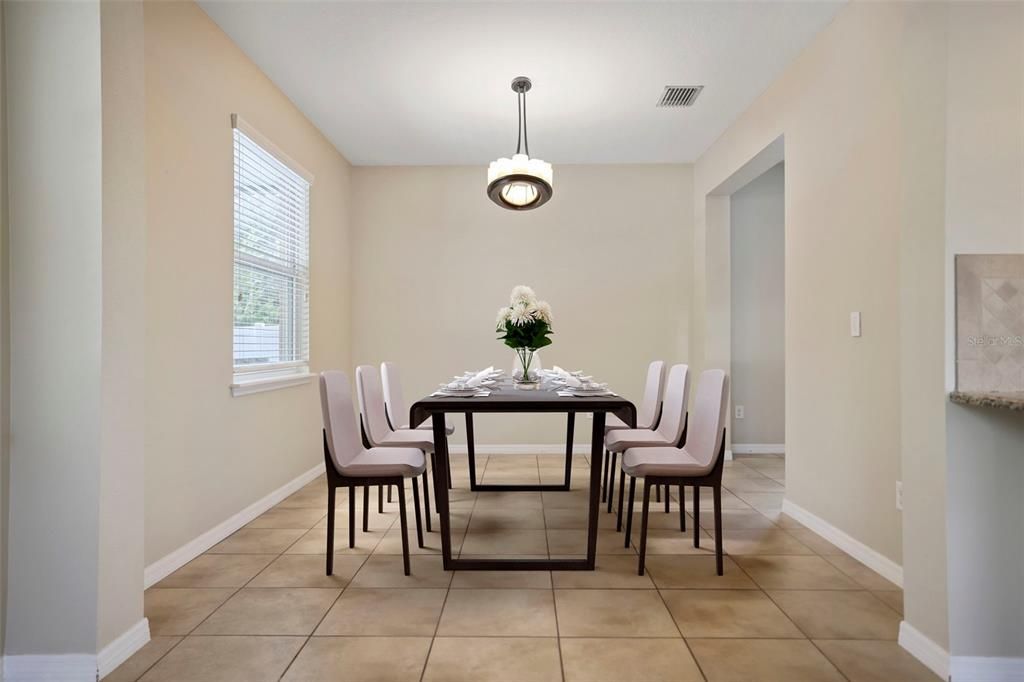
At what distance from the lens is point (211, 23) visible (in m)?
2.96

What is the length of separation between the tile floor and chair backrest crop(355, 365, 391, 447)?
1.77ft

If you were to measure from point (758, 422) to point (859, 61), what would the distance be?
3.34m

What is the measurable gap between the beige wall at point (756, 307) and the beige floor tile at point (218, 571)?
13.6 ft

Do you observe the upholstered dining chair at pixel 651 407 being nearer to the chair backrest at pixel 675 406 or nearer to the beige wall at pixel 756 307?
the chair backrest at pixel 675 406

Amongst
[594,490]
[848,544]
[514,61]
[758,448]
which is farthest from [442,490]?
[758,448]

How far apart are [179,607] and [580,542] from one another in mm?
1765

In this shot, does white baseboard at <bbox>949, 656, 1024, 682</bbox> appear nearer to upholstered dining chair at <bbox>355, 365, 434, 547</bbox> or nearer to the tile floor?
the tile floor

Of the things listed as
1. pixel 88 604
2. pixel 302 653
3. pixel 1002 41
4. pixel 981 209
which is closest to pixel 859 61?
pixel 1002 41

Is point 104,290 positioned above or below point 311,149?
below

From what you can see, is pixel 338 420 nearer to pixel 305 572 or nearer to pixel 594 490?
pixel 305 572

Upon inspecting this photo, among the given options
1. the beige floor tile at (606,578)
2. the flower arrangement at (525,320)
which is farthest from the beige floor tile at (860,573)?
the flower arrangement at (525,320)

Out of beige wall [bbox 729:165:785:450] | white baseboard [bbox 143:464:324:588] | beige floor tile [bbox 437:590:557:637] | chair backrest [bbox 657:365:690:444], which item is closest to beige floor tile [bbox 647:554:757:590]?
beige floor tile [bbox 437:590:557:637]

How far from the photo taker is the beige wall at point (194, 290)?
250 centimetres

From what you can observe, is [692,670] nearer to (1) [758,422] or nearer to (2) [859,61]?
(2) [859,61]
